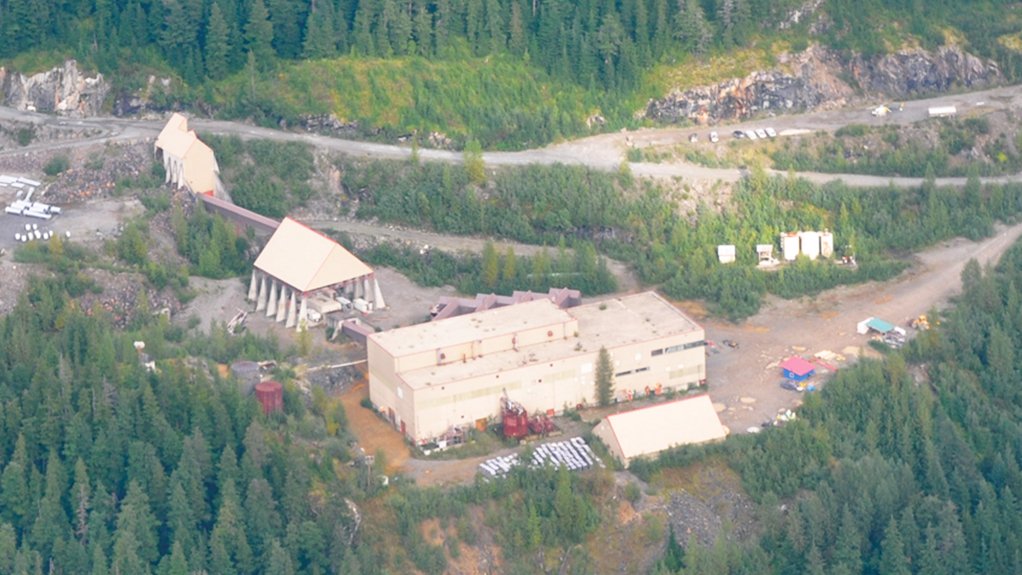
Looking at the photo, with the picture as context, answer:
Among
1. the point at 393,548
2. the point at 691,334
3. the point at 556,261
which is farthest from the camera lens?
the point at 556,261

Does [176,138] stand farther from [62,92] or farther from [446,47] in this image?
[446,47]

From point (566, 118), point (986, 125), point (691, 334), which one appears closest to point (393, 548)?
point (691, 334)

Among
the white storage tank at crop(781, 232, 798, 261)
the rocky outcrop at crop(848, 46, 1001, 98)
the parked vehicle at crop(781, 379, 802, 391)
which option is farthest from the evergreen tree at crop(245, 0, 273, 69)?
the parked vehicle at crop(781, 379, 802, 391)

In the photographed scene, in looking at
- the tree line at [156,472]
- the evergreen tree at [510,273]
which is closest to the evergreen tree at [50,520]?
the tree line at [156,472]

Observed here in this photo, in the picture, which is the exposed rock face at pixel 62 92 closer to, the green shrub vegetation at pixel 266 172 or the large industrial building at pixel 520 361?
the green shrub vegetation at pixel 266 172

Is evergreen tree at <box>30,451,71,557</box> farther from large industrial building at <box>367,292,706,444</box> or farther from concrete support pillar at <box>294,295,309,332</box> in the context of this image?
concrete support pillar at <box>294,295,309,332</box>

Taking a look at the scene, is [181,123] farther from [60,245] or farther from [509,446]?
[509,446]
